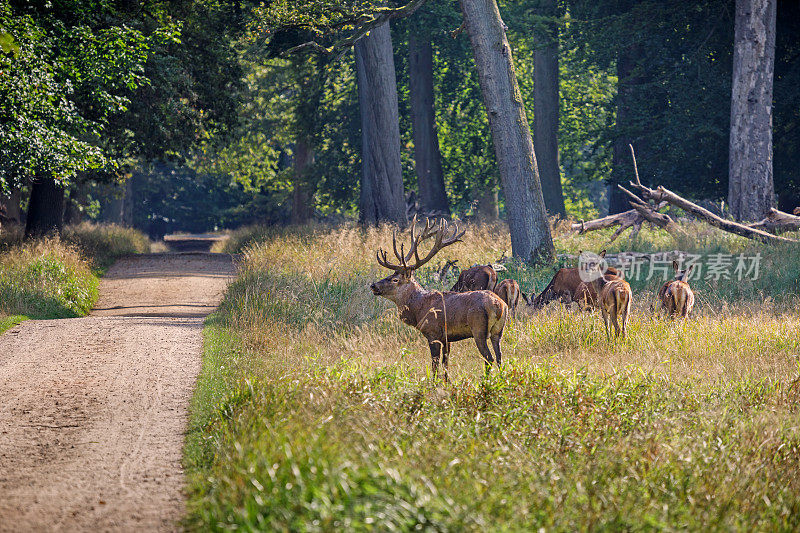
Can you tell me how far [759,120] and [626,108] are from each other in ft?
25.8

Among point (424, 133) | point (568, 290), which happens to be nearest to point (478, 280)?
point (568, 290)

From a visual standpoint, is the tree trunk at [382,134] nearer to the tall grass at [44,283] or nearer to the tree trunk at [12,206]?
the tall grass at [44,283]

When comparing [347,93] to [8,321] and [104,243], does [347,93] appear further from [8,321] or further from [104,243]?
[8,321]

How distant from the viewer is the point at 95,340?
1231cm

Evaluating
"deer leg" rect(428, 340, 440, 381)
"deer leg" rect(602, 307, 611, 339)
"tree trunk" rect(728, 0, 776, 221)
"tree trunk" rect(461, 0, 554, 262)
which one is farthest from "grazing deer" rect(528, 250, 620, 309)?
"tree trunk" rect(728, 0, 776, 221)

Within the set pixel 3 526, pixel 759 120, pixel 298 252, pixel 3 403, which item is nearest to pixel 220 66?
pixel 298 252

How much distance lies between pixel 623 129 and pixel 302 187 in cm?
1381

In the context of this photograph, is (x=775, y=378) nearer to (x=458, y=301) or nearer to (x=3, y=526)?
(x=458, y=301)

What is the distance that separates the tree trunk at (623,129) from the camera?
90.5 feet

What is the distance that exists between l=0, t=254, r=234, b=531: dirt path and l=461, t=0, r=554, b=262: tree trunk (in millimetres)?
7002

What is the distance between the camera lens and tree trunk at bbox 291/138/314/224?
34562 millimetres

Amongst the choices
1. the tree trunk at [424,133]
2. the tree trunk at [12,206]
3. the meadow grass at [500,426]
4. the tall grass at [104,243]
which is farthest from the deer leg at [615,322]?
the tree trunk at [12,206]

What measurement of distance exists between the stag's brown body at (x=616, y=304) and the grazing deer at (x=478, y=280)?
1561mm

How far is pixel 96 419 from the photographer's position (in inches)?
316
